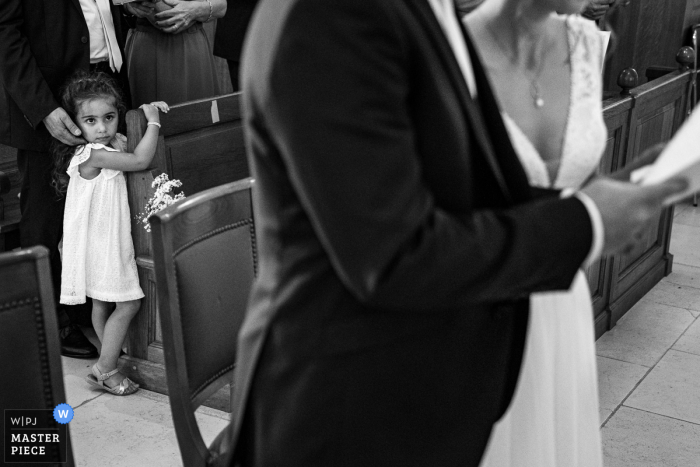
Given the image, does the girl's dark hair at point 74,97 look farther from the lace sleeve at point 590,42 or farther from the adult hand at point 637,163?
the adult hand at point 637,163

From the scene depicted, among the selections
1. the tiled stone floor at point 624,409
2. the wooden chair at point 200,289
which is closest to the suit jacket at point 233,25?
the tiled stone floor at point 624,409

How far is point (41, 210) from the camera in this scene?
3.70 meters

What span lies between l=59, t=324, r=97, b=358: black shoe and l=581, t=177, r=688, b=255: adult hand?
3.17 meters

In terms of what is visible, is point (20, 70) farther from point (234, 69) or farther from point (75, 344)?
point (234, 69)

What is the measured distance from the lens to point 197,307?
1729mm

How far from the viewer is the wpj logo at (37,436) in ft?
4.50

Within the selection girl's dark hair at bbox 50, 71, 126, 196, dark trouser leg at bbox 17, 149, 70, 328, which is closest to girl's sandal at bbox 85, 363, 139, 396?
dark trouser leg at bbox 17, 149, 70, 328

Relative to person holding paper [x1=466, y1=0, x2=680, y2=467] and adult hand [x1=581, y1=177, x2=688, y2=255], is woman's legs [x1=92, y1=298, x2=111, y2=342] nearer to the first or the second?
person holding paper [x1=466, y1=0, x2=680, y2=467]

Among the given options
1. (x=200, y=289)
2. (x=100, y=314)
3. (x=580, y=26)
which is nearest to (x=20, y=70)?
(x=100, y=314)

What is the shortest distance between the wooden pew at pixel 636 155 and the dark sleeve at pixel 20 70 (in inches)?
90.8

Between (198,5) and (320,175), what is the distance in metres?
3.38

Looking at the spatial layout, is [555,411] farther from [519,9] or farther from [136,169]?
[136,169]

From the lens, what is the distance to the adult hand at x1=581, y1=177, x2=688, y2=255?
101 cm

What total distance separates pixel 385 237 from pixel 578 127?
0.79 m
